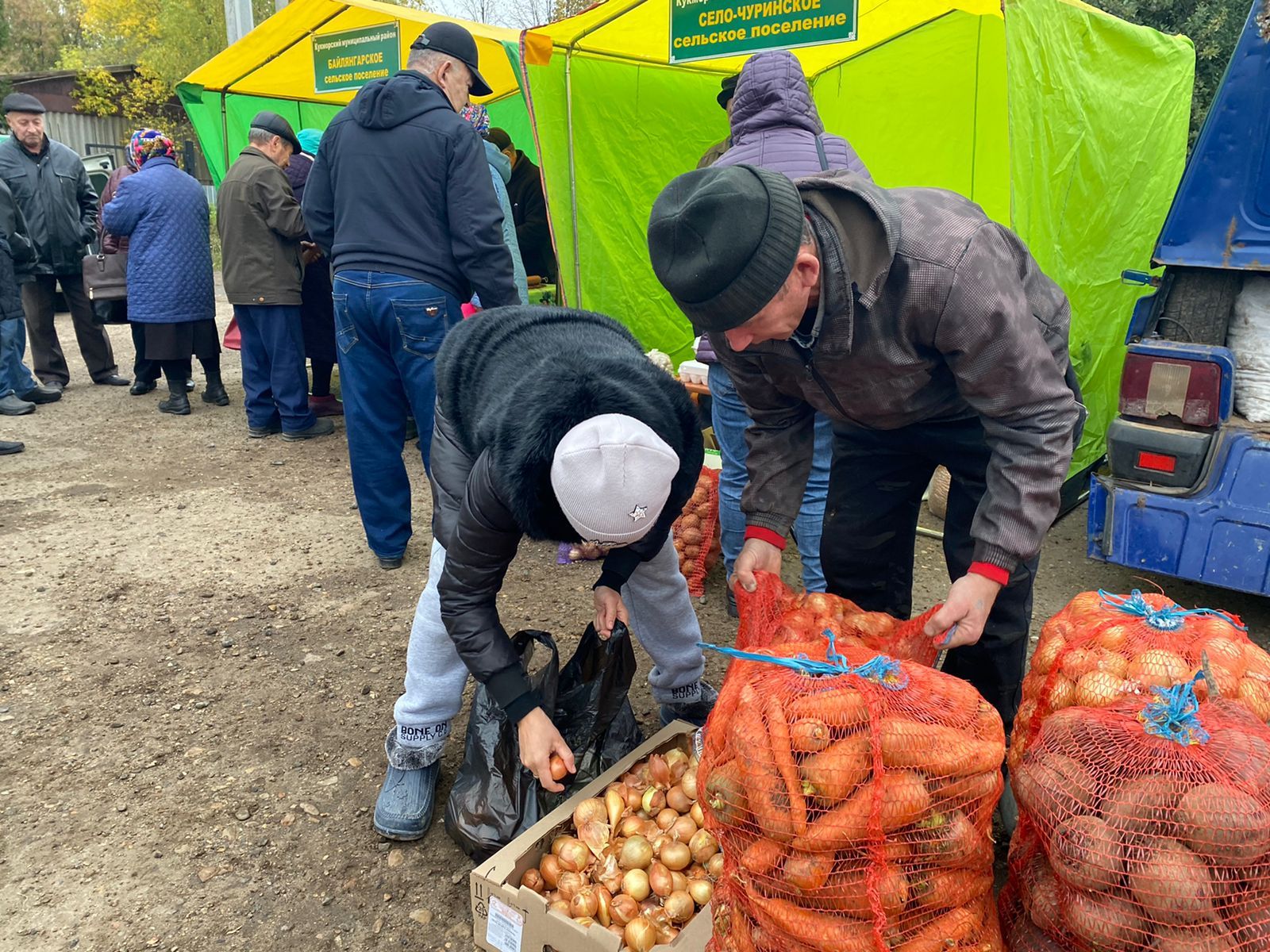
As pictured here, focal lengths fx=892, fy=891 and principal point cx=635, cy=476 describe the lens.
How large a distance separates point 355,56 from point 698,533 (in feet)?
18.4

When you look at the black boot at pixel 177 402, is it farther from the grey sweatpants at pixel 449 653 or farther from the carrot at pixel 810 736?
the carrot at pixel 810 736

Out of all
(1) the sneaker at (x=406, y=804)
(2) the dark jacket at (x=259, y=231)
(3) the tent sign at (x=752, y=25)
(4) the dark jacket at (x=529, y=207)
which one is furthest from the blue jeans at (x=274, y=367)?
(1) the sneaker at (x=406, y=804)

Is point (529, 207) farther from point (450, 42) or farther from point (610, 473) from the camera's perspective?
point (610, 473)

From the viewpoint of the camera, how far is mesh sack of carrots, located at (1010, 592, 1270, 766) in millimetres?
1777

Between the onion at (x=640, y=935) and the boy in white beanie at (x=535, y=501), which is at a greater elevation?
the boy in white beanie at (x=535, y=501)

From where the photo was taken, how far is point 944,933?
A: 1.47 metres

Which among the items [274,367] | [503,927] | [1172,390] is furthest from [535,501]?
[274,367]

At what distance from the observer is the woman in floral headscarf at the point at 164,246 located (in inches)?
244

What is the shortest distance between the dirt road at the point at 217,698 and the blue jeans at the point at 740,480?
427 millimetres

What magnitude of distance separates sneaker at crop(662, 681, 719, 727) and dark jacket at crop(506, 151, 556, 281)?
4997 mm

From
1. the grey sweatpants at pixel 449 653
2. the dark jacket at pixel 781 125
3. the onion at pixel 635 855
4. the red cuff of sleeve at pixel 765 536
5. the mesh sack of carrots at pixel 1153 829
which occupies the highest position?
the dark jacket at pixel 781 125

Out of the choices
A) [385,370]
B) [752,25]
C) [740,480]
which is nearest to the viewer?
[740,480]

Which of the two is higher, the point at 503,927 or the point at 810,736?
the point at 810,736

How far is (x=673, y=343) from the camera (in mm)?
6629
